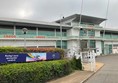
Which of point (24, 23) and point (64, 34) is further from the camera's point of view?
point (64, 34)

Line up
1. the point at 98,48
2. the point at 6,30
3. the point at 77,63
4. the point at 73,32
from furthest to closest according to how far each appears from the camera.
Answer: the point at 98,48, the point at 73,32, the point at 6,30, the point at 77,63

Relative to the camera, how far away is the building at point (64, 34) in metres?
48.8

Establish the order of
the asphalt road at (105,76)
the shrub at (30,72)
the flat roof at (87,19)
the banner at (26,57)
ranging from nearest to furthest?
the shrub at (30,72), the banner at (26,57), the asphalt road at (105,76), the flat roof at (87,19)

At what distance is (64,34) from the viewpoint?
62.2 meters

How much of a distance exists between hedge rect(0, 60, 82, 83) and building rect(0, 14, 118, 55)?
67.4 feet

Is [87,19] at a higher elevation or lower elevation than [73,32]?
higher

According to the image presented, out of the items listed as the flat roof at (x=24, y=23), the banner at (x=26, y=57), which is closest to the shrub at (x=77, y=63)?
the banner at (x=26, y=57)

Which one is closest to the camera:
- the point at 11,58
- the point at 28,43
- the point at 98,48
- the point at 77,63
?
the point at 11,58

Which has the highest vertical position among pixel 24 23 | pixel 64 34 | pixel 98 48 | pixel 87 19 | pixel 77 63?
pixel 87 19

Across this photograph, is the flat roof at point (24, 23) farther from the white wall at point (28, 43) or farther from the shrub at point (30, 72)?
the shrub at point (30, 72)

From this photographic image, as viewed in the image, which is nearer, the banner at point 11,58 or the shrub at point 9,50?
the banner at point 11,58

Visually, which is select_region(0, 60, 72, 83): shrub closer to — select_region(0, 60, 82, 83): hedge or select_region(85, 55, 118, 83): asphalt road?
select_region(0, 60, 82, 83): hedge

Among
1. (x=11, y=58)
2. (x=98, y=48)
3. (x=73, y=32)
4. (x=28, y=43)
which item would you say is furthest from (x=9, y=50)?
(x=98, y=48)

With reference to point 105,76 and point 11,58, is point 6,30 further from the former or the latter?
point 11,58
